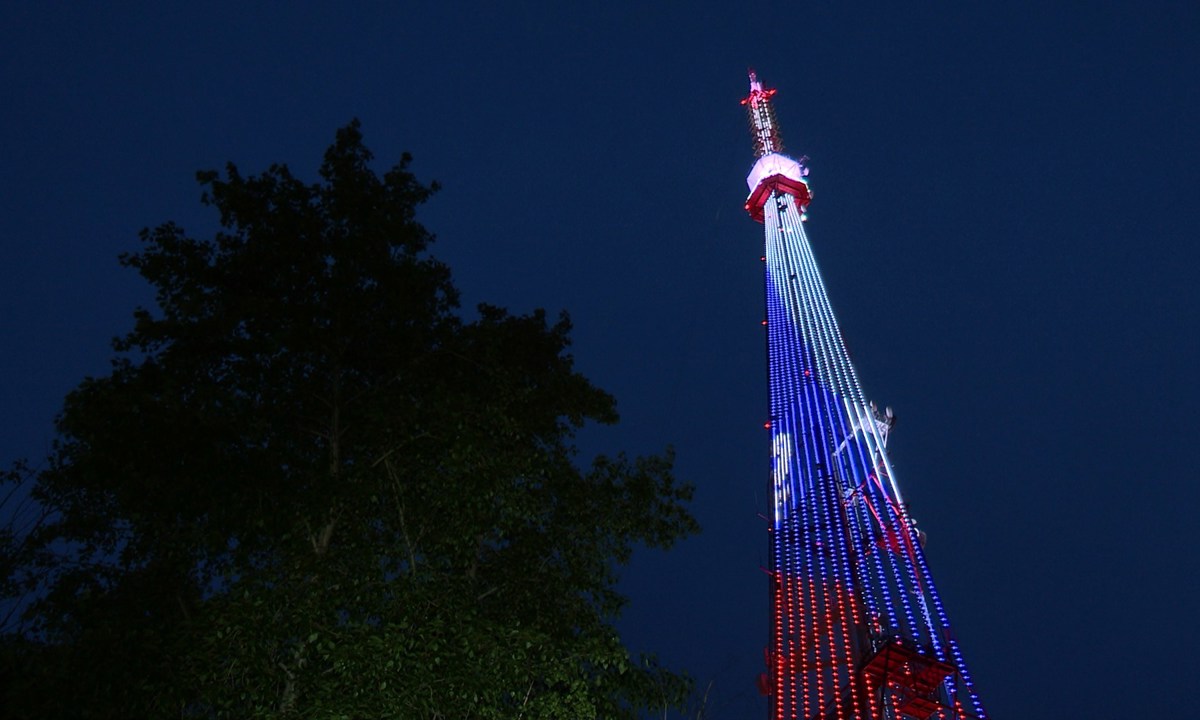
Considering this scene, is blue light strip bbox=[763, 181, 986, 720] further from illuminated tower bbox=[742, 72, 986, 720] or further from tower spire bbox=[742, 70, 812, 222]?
tower spire bbox=[742, 70, 812, 222]

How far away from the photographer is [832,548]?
12406mm

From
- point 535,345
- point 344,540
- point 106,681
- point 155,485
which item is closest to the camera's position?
point 106,681

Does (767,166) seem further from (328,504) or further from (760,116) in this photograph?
(328,504)

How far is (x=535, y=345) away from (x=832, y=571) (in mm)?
6674

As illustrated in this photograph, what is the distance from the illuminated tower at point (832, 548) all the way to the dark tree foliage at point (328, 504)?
525 centimetres

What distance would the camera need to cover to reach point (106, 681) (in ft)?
15.8

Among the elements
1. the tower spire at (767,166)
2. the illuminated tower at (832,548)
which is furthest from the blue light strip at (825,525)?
the tower spire at (767,166)

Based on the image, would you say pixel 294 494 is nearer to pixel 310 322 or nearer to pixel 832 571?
pixel 310 322

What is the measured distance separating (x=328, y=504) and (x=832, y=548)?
887 cm

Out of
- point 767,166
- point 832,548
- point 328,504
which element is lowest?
point 328,504

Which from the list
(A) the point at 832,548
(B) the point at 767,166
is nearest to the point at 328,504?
(A) the point at 832,548

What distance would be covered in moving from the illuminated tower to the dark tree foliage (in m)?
5.25

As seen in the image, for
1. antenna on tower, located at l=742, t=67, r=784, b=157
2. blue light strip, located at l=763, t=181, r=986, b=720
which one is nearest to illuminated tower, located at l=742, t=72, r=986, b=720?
blue light strip, located at l=763, t=181, r=986, b=720

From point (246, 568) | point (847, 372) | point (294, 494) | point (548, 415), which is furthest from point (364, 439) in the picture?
point (847, 372)
